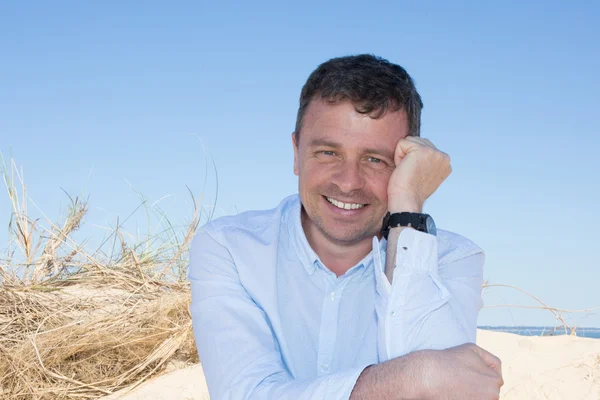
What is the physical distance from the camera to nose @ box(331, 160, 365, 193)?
2.26 metres

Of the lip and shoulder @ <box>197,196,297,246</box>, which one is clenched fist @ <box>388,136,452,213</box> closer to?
the lip

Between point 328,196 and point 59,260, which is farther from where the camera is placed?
point 59,260

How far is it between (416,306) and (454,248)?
0.38 m

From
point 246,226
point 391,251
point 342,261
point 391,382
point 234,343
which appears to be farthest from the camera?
point 342,261

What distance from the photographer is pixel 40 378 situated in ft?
13.3

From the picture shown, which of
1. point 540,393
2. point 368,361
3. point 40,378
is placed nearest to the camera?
point 368,361

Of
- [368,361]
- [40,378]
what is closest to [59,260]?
[40,378]

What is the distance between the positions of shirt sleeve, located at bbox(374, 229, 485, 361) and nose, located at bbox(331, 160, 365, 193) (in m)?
0.30

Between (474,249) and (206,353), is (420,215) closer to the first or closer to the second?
(474,249)

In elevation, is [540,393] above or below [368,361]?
below

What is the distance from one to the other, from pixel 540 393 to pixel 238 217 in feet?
8.01

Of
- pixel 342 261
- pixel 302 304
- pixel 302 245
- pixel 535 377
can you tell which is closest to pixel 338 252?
pixel 342 261

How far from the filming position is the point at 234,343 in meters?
1.93

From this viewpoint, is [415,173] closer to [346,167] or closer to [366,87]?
[346,167]
